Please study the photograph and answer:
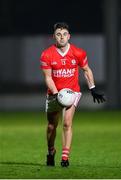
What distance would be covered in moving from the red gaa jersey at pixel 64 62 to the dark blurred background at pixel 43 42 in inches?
835

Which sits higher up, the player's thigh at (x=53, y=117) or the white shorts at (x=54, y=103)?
the white shorts at (x=54, y=103)

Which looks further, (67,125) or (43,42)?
(43,42)

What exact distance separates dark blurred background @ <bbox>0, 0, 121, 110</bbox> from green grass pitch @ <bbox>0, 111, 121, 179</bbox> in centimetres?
604

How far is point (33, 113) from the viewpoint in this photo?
32.5 m

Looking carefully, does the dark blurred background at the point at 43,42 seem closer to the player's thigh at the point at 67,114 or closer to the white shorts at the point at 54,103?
the white shorts at the point at 54,103

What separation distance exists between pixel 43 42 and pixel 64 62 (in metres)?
24.0

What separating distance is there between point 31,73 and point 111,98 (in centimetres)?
374

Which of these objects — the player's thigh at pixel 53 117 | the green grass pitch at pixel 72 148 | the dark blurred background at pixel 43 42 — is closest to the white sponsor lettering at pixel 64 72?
the player's thigh at pixel 53 117

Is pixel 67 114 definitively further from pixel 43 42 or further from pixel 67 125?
pixel 43 42

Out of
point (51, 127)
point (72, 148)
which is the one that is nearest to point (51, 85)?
point (51, 127)

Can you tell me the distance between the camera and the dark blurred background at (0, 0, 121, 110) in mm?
36281

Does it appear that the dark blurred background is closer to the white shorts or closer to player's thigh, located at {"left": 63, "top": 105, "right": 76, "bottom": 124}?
the white shorts

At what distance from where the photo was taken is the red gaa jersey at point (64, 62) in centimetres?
1417

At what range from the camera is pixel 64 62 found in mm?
14164
